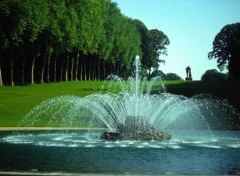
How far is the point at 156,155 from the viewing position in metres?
17.6

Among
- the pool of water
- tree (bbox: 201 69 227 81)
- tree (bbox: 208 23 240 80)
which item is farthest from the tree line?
tree (bbox: 201 69 227 81)

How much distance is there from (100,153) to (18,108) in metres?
24.0

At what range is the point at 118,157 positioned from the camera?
16906 millimetres

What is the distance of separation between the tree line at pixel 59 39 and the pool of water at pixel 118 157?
36.9 meters

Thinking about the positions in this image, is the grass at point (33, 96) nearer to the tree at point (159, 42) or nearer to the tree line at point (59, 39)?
the tree line at point (59, 39)

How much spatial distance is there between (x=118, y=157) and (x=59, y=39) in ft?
162

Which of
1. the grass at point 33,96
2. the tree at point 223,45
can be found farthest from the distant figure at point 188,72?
the grass at point 33,96

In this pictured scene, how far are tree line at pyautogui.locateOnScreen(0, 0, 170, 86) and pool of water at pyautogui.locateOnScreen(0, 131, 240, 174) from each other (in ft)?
121

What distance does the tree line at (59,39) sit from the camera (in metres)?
56.8

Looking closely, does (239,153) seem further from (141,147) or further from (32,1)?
(32,1)

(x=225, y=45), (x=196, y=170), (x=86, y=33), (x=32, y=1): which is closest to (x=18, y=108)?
(x=32, y=1)

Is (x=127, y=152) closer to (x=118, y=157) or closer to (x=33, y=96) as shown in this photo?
(x=118, y=157)

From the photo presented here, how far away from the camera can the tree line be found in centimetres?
5675

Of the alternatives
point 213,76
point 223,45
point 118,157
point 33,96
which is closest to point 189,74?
point 223,45
